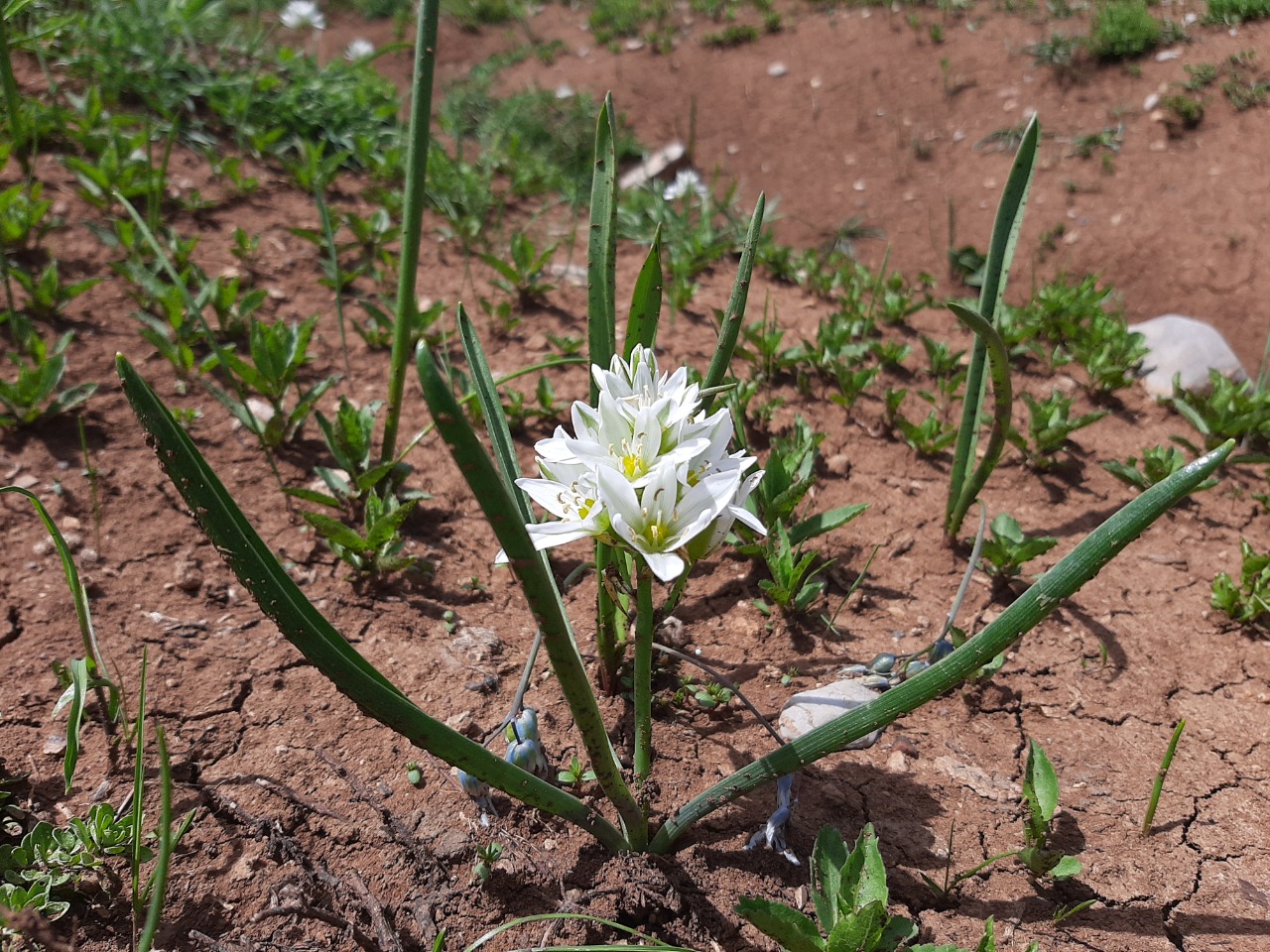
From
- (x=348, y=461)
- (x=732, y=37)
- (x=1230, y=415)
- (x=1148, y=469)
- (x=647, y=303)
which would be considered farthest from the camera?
(x=732, y=37)

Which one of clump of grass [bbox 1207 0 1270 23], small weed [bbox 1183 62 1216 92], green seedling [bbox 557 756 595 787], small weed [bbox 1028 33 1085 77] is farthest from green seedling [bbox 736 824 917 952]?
clump of grass [bbox 1207 0 1270 23]

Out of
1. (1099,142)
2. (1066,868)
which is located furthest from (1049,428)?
(1099,142)

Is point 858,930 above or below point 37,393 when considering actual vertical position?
below

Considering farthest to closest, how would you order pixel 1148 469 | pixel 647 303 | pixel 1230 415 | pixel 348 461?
1. pixel 1230 415
2. pixel 1148 469
3. pixel 348 461
4. pixel 647 303

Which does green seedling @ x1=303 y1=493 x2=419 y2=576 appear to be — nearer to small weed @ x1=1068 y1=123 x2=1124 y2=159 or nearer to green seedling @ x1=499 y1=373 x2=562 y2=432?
green seedling @ x1=499 y1=373 x2=562 y2=432

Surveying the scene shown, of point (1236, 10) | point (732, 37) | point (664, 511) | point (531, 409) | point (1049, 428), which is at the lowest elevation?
point (1049, 428)

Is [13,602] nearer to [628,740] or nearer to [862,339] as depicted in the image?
[628,740]

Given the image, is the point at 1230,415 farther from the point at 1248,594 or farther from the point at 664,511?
the point at 664,511
